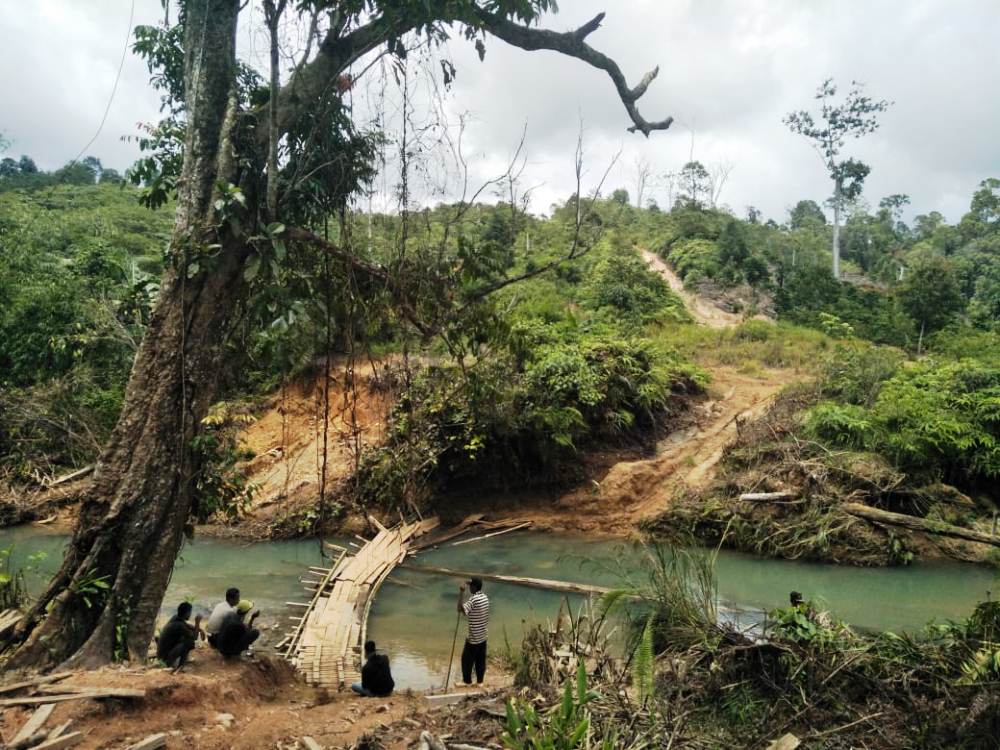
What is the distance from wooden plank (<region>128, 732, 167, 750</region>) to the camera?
392 cm

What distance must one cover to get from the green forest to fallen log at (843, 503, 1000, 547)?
5cm

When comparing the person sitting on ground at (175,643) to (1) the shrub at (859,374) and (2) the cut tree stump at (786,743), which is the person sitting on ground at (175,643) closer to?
(2) the cut tree stump at (786,743)

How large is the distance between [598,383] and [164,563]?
11773 mm

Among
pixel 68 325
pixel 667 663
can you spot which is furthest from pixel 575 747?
pixel 68 325

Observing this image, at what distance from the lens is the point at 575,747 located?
3400mm

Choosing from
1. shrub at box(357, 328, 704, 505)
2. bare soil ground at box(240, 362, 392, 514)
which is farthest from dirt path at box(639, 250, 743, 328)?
bare soil ground at box(240, 362, 392, 514)

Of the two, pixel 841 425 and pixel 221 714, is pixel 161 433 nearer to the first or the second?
pixel 221 714

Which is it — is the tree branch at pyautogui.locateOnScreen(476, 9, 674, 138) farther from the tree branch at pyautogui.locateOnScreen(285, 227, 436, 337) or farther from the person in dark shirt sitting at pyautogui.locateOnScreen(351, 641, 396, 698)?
the person in dark shirt sitting at pyautogui.locateOnScreen(351, 641, 396, 698)

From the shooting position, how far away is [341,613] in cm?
846

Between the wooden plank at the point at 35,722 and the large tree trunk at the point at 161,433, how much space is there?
951mm

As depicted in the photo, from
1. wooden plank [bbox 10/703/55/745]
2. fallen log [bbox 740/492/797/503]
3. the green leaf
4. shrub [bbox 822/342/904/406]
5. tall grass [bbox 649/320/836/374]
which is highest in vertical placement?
tall grass [bbox 649/320/836/374]

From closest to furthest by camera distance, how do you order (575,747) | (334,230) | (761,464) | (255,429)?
1. (575,747)
2. (334,230)
3. (761,464)
4. (255,429)

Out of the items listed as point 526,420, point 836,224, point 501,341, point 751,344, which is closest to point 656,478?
point 526,420

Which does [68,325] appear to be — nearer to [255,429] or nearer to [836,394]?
[255,429]
